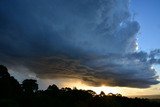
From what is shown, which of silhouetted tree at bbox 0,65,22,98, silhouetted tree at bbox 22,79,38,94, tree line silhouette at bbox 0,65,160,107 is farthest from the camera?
silhouetted tree at bbox 22,79,38,94

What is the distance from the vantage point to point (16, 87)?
144 m

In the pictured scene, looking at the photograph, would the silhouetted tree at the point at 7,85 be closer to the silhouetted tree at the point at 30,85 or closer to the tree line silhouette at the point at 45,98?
the tree line silhouette at the point at 45,98

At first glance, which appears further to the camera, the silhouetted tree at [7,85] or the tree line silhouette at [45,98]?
the silhouetted tree at [7,85]

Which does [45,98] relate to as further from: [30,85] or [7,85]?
[30,85]

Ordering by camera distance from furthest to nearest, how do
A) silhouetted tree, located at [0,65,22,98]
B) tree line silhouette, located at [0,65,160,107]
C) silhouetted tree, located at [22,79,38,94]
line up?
silhouetted tree, located at [22,79,38,94] < silhouetted tree, located at [0,65,22,98] < tree line silhouette, located at [0,65,160,107]

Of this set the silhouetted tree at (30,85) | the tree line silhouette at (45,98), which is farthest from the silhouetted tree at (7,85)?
the silhouetted tree at (30,85)

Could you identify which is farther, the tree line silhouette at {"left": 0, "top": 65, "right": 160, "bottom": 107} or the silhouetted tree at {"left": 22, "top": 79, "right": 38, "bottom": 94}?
the silhouetted tree at {"left": 22, "top": 79, "right": 38, "bottom": 94}

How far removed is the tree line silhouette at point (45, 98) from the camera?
107 meters

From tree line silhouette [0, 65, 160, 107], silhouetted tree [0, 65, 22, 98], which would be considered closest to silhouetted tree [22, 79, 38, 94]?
tree line silhouette [0, 65, 160, 107]

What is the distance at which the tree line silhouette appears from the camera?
107 meters

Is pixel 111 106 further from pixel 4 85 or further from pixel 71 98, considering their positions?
pixel 4 85

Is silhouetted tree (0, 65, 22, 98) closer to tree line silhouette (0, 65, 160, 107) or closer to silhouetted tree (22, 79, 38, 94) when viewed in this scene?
tree line silhouette (0, 65, 160, 107)

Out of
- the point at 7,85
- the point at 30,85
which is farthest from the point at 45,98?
the point at 30,85

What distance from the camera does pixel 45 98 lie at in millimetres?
115250
